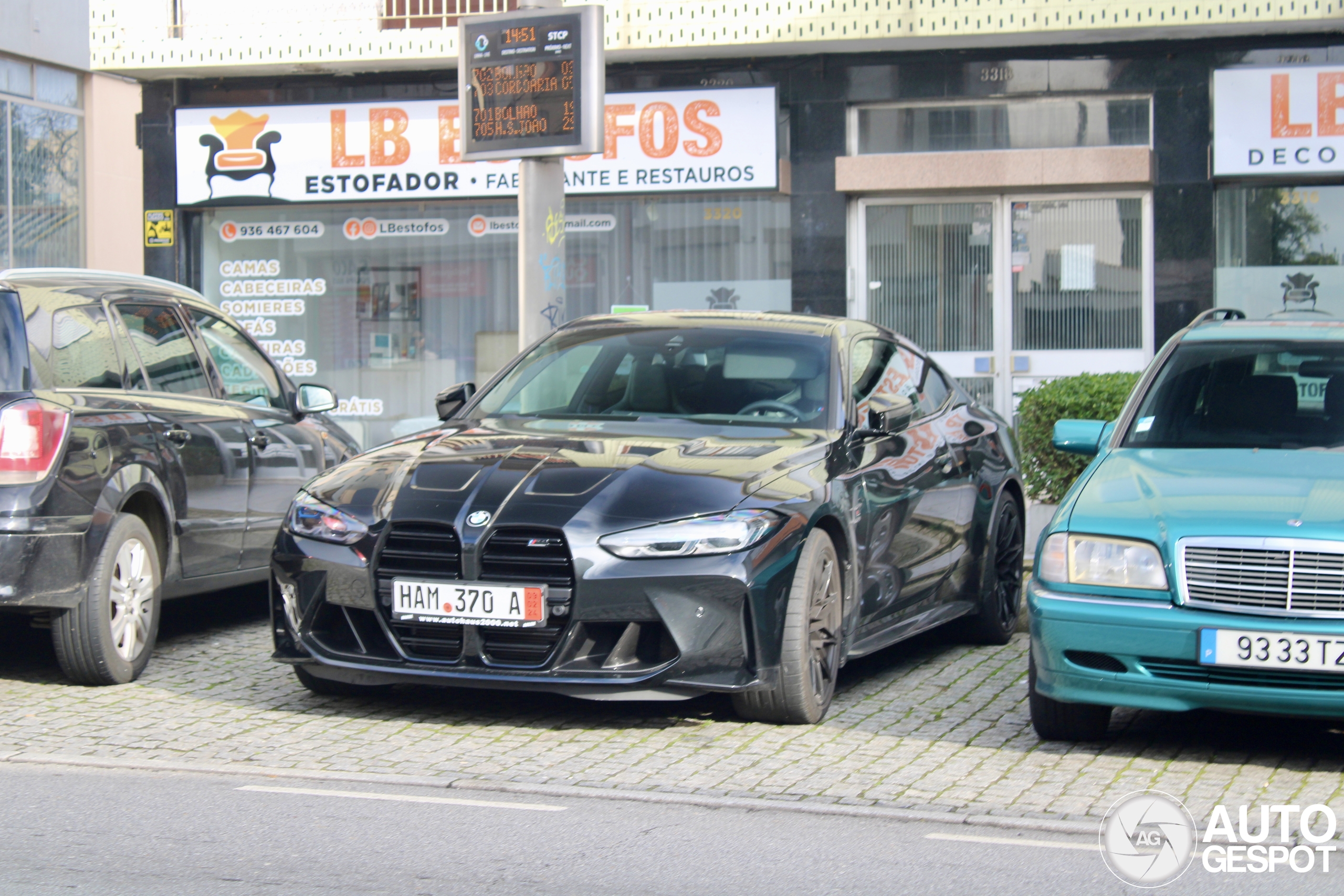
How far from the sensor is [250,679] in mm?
7121

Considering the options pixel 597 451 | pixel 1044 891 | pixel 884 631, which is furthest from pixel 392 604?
pixel 1044 891

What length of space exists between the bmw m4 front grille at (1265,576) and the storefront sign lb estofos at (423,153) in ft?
32.0

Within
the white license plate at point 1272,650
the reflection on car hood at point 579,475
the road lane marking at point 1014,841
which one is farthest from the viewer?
the reflection on car hood at point 579,475

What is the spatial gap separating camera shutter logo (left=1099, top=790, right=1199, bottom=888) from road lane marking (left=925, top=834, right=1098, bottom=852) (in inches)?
2.7

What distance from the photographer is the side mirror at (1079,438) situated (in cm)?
676

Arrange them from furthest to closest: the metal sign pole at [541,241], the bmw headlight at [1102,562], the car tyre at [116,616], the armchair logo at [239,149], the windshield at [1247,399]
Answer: the armchair logo at [239,149] → the metal sign pole at [541,241] → the car tyre at [116,616] → the windshield at [1247,399] → the bmw headlight at [1102,562]

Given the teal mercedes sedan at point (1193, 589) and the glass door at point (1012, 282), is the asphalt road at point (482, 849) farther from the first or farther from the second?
the glass door at point (1012, 282)

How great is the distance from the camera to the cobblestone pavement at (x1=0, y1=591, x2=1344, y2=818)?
528 centimetres

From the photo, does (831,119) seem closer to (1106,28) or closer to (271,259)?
(1106,28)

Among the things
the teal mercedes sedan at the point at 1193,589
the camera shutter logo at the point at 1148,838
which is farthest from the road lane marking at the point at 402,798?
the teal mercedes sedan at the point at 1193,589

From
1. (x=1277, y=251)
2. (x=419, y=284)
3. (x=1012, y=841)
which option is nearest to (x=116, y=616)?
(x=1012, y=841)

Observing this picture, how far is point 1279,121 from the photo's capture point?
14.0 meters

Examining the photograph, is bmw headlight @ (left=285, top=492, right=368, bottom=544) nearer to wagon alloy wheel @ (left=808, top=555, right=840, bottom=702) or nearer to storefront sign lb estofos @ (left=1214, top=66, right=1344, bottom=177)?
wagon alloy wheel @ (left=808, top=555, right=840, bottom=702)

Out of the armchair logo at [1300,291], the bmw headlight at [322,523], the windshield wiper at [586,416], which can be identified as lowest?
the bmw headlight at [322,523]
